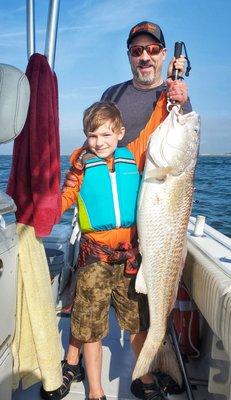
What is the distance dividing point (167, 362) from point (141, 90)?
1.93m

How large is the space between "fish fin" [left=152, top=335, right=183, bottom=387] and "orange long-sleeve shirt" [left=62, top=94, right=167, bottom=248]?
0.71m

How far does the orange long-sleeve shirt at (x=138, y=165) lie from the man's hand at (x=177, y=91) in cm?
21

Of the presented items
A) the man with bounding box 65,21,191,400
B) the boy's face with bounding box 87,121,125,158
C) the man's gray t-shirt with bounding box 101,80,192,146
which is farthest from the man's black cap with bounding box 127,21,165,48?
the boy's face with bounding box 87,121,125,158

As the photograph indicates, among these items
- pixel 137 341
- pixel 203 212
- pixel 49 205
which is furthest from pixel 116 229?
pixel 203 212

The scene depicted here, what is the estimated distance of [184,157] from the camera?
2371mm

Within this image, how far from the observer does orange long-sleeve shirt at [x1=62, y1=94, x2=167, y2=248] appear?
2.47 metres

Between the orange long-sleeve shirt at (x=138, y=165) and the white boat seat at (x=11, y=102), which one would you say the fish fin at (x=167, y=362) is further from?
the white boat seat at (x=11, y=102)

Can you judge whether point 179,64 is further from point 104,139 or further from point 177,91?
point 104,139

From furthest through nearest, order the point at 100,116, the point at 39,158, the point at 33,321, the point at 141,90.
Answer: the point at 141,90 < the point at 100,116 < the point at 33,321 < the point at 39,158

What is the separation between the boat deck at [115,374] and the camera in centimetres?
268

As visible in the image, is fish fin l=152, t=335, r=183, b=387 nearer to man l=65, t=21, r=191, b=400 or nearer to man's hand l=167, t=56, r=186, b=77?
man l=65, t=21, r=191, b=400

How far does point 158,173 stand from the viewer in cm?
229

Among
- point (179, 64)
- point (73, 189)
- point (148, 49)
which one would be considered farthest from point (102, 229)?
point (148, 49)

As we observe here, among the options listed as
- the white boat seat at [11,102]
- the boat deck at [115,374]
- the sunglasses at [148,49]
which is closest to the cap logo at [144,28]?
the sunglasses at [148,49]
